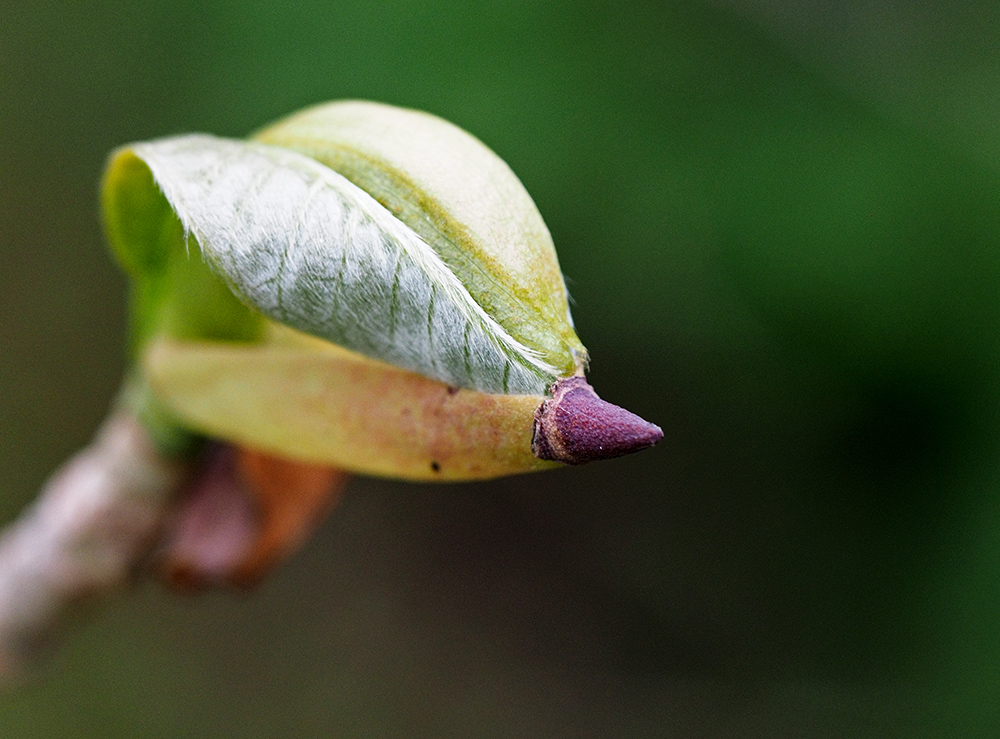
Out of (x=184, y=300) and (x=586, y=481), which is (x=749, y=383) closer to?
(x=586, y=481)

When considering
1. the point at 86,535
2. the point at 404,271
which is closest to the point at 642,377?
the point at 86,535

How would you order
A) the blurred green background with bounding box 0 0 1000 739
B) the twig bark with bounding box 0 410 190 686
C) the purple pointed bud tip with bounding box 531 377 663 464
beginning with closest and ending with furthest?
the purple pointed bud tip with bounding box 531 377 663 464 < the twig bark with bounding box 0 410 190 686 < the blurred green background with bounding box 0 0 1000 739

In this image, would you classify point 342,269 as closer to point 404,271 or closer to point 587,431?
point 404,271

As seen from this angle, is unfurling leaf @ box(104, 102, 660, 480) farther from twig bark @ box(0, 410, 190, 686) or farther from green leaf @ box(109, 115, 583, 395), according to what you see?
Result: twig bark @ box(0, 410, 190, 686)

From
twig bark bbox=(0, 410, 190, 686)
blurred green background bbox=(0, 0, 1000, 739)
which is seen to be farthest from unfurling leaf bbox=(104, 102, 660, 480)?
blurred green background bbox=(0, 0, 1000, 739)

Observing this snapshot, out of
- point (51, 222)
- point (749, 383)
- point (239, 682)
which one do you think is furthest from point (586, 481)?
point (51, 222)

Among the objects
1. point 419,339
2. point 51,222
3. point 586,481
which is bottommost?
point 586,481
